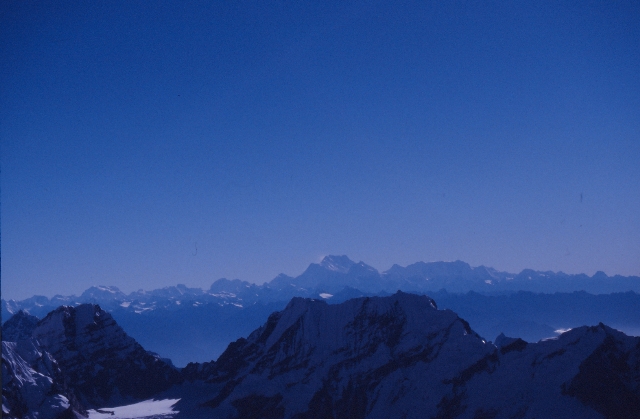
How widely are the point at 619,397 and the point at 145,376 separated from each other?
151426mm

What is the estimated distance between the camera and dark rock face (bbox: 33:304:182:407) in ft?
543

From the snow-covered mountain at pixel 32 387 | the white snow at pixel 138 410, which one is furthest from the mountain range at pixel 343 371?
the white snow at pixel 138 410

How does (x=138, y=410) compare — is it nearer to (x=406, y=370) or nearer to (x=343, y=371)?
(x=343, y=371)

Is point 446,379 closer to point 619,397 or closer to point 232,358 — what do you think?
point 619,397

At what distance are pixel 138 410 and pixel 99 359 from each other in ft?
110

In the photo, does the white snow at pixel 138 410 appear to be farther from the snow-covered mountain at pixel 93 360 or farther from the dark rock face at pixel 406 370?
the dark rock face at pixel 406 370

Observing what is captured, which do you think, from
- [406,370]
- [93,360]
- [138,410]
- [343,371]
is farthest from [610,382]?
[93,360]

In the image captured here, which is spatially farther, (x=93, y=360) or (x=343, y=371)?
(x=93, y=360)

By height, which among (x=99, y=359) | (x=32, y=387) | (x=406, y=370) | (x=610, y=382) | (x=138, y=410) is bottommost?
(x=138, y=410)

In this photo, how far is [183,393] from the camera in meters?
170

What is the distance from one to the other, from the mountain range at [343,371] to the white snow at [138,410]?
847 mm

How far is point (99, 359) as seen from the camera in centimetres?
17325

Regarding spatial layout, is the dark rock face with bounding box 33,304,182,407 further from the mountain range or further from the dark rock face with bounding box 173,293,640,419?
the dark rock face with bounding box 173,293,640,419

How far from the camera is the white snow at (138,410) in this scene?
463 ft
